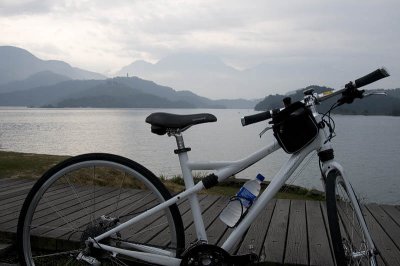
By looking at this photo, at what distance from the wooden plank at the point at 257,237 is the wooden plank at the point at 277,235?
0.15 feet

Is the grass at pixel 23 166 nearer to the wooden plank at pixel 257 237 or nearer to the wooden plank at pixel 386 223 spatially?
the wooden plank at pixel 257 237

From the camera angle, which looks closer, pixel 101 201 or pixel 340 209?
pixel 340 209

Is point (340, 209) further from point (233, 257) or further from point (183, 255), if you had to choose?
point (183, 255)

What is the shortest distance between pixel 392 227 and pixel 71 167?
3.61 meters

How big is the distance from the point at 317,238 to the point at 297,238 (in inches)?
8.6

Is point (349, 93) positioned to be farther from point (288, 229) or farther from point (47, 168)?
point (47, 168)

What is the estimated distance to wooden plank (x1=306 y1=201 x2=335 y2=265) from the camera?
11.0ft

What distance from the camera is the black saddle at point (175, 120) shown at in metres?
2.64

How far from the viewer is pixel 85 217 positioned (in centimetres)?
446

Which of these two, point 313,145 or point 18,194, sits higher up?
point 313,145

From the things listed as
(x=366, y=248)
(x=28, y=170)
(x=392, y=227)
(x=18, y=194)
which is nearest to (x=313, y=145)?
(x=366, y=248)

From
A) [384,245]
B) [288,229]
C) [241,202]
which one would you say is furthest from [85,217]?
[384,245]

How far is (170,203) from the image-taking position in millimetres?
2750

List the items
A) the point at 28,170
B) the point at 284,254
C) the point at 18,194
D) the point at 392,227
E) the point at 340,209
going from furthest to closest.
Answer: the point at 28,170 → the point at 18,194 → the point at 392,227 → the point at 284,254 → the point at 340,209
